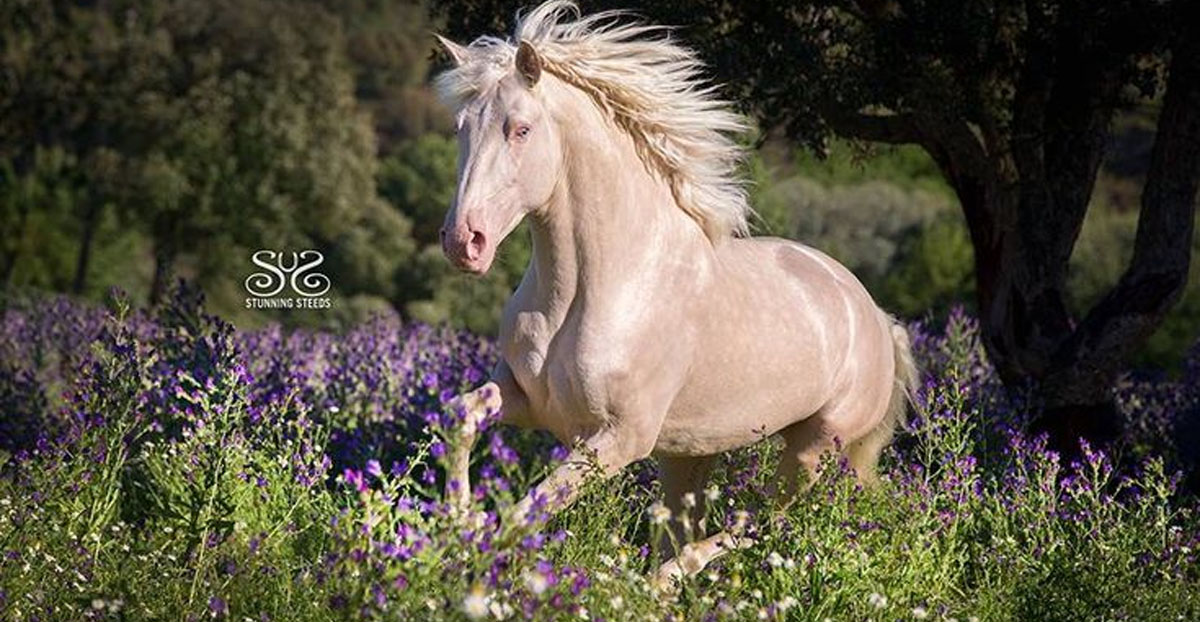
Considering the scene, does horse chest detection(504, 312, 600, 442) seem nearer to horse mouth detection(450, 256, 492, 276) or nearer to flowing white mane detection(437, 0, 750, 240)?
horse mouth detection(450, 256, 492, 276)

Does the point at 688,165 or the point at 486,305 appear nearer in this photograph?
the point at 688,165

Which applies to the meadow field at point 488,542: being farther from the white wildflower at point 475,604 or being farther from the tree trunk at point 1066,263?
the tree trunk at point 1066,263

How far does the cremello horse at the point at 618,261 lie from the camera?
4.83 meters

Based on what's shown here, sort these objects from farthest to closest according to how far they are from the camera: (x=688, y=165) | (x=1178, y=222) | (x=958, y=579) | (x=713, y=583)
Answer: (x=1178, y=222)
(x=958, y=579)
(x=688, y=165)
(x=713, y=583)

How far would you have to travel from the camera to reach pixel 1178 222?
28.3 ft

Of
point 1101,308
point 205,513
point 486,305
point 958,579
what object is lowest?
point 486,305

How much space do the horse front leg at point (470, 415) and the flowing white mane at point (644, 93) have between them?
83 centimetres

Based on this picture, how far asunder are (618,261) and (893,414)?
6.15 feet

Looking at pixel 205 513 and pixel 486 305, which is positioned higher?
pixel 205 513

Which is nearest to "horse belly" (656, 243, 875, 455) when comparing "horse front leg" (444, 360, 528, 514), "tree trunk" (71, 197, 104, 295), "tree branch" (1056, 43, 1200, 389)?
"horse front leg" (444, 360, 528, 514)

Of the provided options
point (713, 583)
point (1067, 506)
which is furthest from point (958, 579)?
point (713, 583)

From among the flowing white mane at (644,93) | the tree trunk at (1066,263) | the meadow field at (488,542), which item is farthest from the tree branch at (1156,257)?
the flowing white mane at (644,93)

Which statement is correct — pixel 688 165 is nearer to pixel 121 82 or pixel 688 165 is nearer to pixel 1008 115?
pixel 1008 115

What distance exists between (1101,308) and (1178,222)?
58cm
